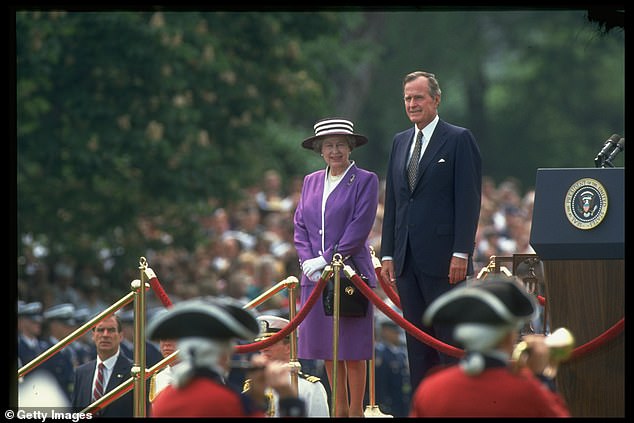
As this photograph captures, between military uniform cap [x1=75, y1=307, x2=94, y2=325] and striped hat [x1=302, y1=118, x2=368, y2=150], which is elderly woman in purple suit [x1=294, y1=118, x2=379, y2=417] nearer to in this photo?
striped hat [x1=302, y1=118, x2=368, y2=150]

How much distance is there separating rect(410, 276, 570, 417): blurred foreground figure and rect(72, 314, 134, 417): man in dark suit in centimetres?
600

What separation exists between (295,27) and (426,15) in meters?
20.8

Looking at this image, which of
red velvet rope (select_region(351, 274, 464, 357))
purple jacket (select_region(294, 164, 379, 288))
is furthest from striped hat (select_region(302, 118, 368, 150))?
red velvet rope (select_region(351, 274, 464, 357))

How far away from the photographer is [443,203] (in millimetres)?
10758

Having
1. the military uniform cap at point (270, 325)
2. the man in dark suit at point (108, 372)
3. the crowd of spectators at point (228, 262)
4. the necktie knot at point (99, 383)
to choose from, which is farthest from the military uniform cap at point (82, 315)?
the military uniform cap at point (270, 325)

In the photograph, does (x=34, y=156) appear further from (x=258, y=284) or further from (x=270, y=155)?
(x=270, y=155)

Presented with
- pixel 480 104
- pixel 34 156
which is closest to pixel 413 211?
pixel 34 156

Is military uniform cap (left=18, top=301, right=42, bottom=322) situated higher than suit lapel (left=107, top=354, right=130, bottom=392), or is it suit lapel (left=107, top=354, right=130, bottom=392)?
military uniform cap (left=18, top=301, right=42, bottom=322)

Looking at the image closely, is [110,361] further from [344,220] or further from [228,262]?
[228,262]

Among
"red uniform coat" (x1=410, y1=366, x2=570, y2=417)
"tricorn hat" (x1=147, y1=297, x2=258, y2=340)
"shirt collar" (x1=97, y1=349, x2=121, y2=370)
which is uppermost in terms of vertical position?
"shirt collar" (x1=97, y1=349, x2=121, y2=370)

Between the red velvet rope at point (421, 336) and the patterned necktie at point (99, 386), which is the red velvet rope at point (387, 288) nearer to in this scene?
the red velvet rope at point (421, 336)

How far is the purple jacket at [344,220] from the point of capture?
11.3 meters

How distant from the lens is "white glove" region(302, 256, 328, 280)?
11.2 meters

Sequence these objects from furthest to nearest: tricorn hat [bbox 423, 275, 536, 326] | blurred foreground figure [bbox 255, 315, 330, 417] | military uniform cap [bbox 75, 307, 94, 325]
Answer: military uniform cap [bbox 75, 307, 94, 325], blurred foreground figure [bbox 255, 315, 330, 417], tricorn hat [bbox 423, 275, 536, 326]
